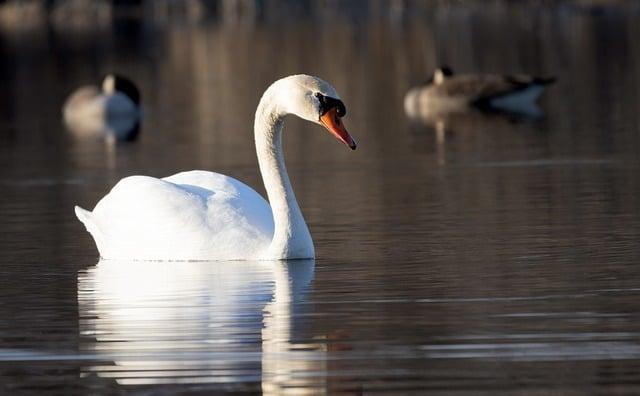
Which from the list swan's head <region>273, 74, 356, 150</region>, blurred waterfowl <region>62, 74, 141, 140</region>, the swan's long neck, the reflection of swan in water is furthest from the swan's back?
blurred waterfowl <region>62, 74, 141, 140</region>

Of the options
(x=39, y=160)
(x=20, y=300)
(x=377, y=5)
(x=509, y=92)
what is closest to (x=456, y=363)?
(x=20, y=300)

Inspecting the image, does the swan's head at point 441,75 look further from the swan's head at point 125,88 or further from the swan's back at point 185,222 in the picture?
the swan's back at point 185,222

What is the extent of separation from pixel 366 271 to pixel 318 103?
1.13 m

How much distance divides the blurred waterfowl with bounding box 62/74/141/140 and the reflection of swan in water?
59.3 ft

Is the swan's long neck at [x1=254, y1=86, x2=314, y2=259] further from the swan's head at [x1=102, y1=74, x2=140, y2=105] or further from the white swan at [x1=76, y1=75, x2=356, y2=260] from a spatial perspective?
the swan's head at [x1=102, y1=74, x2=140, y2=105]

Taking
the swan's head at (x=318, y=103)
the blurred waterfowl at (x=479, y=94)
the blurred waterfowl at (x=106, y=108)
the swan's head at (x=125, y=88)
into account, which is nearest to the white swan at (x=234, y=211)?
the swan's head at (x=318, y=103)

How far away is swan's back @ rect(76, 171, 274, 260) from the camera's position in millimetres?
12398

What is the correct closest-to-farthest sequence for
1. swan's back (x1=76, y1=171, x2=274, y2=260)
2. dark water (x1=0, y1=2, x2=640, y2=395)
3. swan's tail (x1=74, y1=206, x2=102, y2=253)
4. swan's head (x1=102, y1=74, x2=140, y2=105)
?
dark water (x1=0, y1=2, x2=640, y2=395) < swan's back (x1=76, y1=171, x2=274, y2=260) < swan's tail (x1=74, y1=206, x2=102, y2=253) < swan's head (x1=102, y1=74, x2=140, y2=105)

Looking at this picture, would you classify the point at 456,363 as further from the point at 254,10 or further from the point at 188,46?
the point at 254,10

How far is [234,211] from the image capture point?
12453mm

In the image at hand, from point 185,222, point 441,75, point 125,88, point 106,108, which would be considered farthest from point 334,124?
point 441,75

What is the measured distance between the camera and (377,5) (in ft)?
302

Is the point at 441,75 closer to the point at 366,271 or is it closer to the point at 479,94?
the point at 479,94

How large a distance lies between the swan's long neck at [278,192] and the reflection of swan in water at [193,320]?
10 cm
